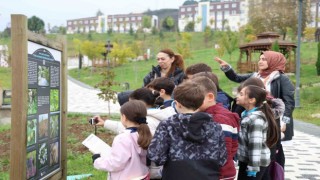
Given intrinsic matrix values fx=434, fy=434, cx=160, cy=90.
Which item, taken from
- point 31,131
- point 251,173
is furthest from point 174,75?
point 31,131

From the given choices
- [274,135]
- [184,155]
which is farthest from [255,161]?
[184,155]

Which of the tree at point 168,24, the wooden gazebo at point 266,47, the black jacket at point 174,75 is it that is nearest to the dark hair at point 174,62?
the black jacket at point 174,75

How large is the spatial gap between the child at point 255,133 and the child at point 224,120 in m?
0.46

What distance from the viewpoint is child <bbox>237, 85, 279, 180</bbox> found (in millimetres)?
3527

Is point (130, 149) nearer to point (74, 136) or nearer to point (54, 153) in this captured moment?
point (54, 153)

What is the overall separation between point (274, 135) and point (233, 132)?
0.78 metres

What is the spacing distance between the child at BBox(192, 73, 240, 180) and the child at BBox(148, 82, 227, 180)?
18 cm

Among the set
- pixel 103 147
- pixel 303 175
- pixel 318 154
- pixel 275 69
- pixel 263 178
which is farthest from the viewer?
pixel 318 154

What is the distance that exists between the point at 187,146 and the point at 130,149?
46 centimetres

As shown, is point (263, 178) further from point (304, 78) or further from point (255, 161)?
point (304, 78)

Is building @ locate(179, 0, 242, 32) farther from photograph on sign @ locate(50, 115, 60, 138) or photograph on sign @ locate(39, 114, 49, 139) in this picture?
photograph on sign @ locate(39, 114, 49, 139)

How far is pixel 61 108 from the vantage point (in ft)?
13.2

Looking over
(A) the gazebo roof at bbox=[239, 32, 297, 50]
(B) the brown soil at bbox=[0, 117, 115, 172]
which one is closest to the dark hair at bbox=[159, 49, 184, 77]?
(B) the brown soil at bbox=[0, 117, 115, 172]

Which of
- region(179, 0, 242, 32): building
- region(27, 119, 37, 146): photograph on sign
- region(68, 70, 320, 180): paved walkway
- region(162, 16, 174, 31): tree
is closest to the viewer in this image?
region(27, 119, 37, 146): photograph on sign
